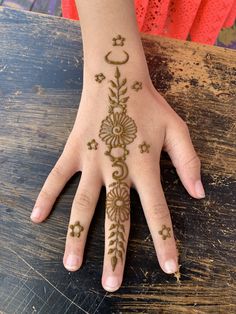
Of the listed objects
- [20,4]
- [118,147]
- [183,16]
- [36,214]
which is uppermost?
[183,16]

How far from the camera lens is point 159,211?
667mm

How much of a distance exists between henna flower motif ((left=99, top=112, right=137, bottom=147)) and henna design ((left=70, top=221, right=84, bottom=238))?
0.17 meters

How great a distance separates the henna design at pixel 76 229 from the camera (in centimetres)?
66

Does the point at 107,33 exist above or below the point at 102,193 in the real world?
above

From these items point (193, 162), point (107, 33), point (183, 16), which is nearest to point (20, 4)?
point (183, 16)

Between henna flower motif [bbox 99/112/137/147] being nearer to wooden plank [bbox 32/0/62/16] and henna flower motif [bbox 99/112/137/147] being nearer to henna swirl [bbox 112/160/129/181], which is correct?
henna swirl [bbox 112/160/129/181]

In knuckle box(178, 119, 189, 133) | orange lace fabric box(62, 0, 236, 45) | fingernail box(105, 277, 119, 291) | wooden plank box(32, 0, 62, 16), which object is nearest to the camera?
fingernail box(105, 277, 119, 291)

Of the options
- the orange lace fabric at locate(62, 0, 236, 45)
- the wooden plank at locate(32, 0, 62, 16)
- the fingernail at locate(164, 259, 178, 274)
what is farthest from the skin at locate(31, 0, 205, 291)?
the wooden plank at locate(32, 0, 62, 16)

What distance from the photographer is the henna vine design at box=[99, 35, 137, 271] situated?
0.65 metres

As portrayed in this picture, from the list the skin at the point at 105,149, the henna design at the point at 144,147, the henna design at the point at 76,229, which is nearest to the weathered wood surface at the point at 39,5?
the skin at the point at 105,149

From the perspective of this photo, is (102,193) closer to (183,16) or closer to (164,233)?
(164,233)

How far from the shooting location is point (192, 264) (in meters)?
0.65

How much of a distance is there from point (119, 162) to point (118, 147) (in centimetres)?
3

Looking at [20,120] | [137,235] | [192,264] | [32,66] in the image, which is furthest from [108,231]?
[32,66]
